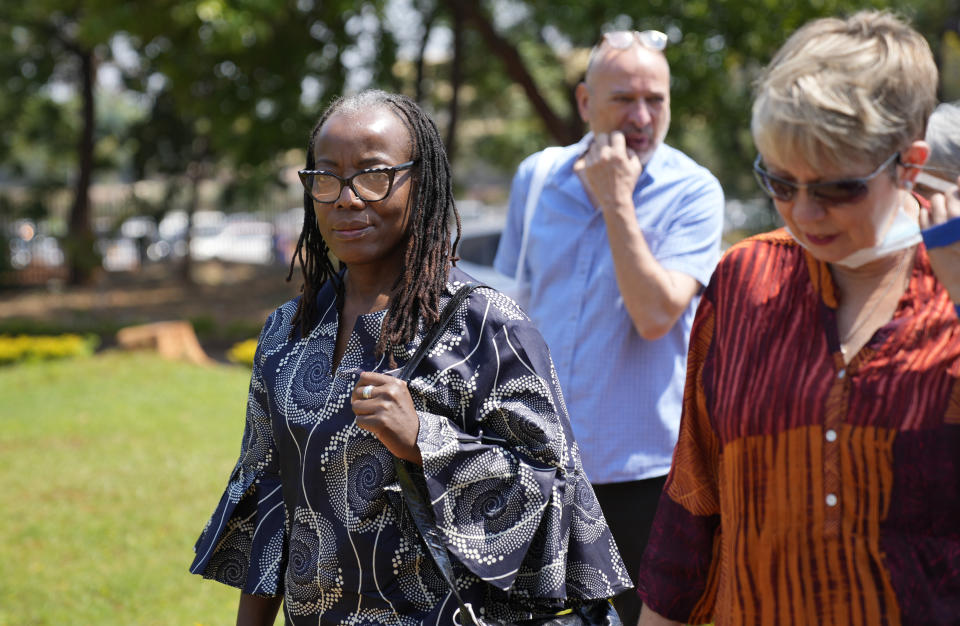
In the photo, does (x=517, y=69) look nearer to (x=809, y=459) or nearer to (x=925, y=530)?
(x=809, y=459)

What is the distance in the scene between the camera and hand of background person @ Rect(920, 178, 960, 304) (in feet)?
5.14

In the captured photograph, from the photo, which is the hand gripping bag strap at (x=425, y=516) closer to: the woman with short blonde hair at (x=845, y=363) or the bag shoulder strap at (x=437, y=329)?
the bag shoulder strap at (x=437, y=329)

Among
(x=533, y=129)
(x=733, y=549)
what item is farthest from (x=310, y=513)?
(x=533, y=129)

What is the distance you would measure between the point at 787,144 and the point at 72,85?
83.5 feet

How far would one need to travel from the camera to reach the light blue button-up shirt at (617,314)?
10.0ft

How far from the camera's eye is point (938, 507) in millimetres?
1599

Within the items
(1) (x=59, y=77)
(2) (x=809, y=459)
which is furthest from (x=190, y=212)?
(2) (x=809, y=459)

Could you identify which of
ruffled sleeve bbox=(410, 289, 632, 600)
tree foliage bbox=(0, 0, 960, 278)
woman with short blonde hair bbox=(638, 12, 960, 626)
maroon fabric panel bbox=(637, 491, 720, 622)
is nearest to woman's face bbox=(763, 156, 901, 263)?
woman with short blonde hair bbox=(638, 12, 960, 626)

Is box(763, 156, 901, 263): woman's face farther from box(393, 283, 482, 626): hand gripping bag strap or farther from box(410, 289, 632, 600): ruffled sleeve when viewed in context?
box(393, 283, 482, 626): hand gripping bag strap

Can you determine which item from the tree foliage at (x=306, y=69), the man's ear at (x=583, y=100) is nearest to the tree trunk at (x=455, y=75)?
the tree foliage at (x=306, y=69)

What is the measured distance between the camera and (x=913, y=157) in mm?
1597

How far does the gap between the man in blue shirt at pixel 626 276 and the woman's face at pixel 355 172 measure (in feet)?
2.86

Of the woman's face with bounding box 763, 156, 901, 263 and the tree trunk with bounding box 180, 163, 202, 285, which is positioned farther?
the tree trunk with bounding box 180, 163, 202, 285

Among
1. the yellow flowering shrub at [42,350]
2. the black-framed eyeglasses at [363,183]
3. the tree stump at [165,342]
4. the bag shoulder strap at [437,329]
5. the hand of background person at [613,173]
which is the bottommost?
the yellow flowering shrub at [42,350]
